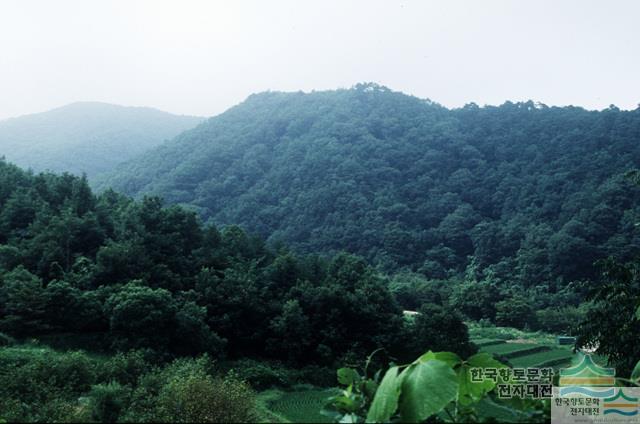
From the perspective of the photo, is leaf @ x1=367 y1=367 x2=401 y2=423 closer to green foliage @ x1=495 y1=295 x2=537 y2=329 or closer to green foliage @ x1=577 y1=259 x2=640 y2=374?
green foliage @ x1=577 y1=259 x2=640 y2=374

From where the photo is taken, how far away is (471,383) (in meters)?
2.36

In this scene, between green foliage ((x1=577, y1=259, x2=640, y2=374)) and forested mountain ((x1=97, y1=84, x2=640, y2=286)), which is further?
forested mountain ((x1=97, y1=84, x2=640, y2=286))

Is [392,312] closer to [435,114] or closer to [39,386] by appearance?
[39,386]

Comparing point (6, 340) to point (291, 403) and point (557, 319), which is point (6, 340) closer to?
point (291, 403)

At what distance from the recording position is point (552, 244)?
5344 cm

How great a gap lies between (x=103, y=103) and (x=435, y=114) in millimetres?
70050

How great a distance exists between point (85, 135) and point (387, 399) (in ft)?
329

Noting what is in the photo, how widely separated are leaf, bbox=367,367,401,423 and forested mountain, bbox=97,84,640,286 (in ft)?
177

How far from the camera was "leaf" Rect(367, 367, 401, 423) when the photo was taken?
6.51 ft

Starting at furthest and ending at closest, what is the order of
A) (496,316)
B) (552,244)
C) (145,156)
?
(145,156) → (552,244) → (496,316)

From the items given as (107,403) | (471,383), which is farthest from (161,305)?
(471,383)

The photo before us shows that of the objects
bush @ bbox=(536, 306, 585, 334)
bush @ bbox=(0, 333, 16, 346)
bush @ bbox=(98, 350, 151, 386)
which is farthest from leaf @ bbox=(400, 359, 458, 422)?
bush @ bbox=(536, 306, 585, 334)

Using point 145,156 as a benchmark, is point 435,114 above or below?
above

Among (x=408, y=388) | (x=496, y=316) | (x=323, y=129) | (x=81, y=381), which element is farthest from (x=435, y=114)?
(x=408, y=388)
